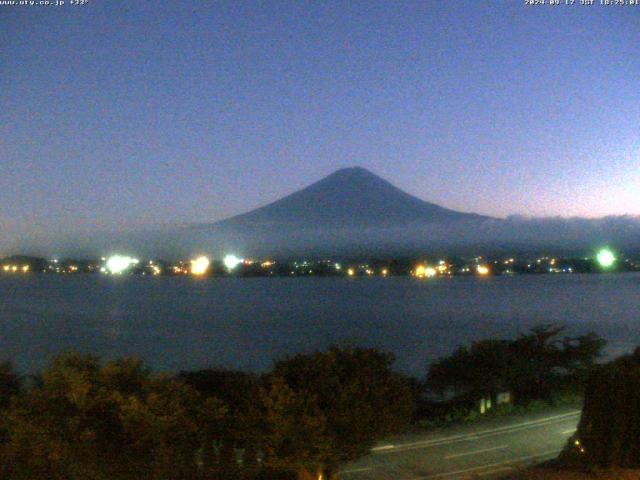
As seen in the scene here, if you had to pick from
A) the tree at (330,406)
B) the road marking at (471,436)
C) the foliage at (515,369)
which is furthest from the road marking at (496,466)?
the foliage at (515,369)

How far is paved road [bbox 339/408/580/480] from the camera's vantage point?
989cm

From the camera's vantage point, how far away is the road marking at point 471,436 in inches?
454

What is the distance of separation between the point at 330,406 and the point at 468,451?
4.62 m

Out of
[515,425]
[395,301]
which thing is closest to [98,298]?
[395,301]

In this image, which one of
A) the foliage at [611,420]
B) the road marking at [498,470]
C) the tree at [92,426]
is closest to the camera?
the tree at [92,426]

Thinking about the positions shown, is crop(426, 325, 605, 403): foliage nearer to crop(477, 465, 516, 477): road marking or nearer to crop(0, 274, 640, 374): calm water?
crop(477, 465, 516, 477): road marking

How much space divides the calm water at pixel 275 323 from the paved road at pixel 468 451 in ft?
46.6

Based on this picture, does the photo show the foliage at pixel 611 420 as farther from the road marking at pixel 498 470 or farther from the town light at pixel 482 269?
the town light at pixel 482 269

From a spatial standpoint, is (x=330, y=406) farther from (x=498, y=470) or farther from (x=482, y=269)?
(x=482, y=269)

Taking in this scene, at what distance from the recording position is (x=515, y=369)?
59.2 ft

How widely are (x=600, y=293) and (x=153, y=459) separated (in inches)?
3253

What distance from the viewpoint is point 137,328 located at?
4869 centimetres

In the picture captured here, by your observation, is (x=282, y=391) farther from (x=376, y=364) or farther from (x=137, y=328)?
(x=137, y=328)

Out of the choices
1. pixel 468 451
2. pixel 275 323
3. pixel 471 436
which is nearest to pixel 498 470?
pixel 468 451
